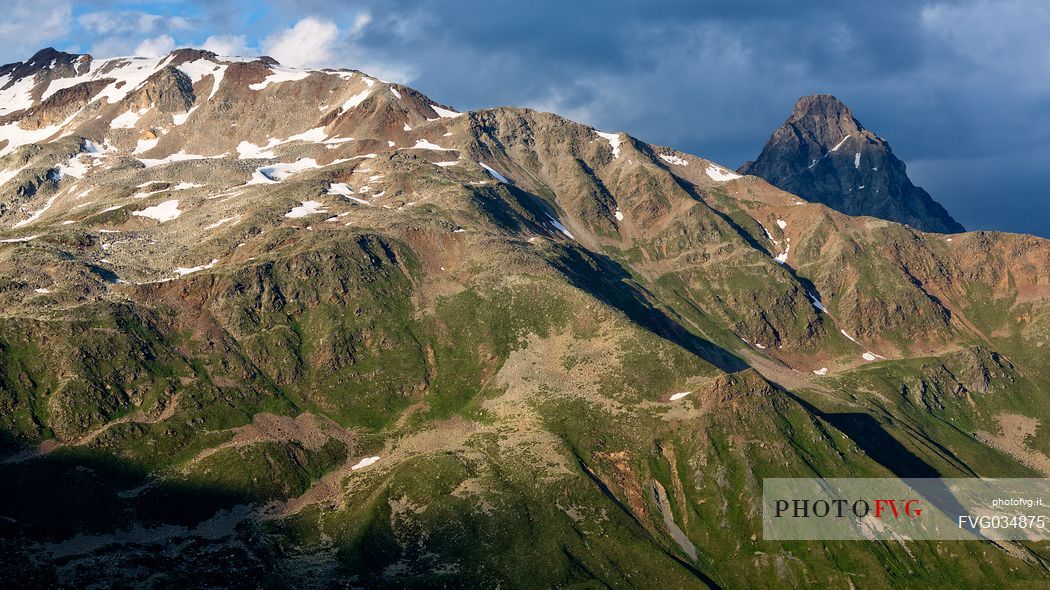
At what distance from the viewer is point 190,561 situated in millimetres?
199625

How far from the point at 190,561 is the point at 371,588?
44696 mm

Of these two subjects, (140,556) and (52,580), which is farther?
(140,556)

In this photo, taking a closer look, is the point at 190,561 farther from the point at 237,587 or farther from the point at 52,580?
the point at 52,580

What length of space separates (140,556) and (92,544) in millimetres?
13994

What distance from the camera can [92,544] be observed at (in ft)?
656

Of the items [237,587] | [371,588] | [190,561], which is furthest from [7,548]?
[371,588]

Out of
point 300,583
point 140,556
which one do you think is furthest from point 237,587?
point 140,556

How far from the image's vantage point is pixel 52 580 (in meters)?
176

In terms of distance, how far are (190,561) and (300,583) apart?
91.2 ft

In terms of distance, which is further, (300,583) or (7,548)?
(300,583)

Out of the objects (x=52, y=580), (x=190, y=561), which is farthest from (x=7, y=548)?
(x=190, y=561)

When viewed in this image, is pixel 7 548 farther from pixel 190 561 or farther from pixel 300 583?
pixel 300 583

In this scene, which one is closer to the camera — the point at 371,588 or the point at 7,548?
the point at 7,548

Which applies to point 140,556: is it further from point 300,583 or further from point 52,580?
point 300,583
